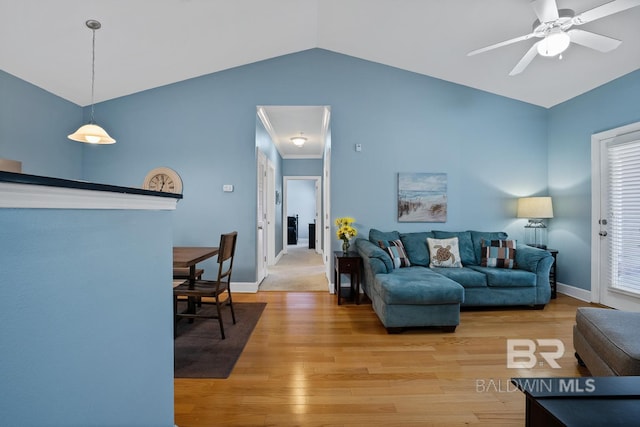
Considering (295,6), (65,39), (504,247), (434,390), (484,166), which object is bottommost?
(434,390)

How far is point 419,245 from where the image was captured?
13.7ft

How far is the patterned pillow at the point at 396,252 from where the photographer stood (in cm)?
390

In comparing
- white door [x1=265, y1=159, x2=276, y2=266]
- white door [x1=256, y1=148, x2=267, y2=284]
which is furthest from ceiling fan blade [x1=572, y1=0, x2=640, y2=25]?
white door [x1=265, y1=159, x2=276, y2=266]

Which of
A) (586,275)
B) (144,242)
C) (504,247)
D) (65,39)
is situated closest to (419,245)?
(504,247)

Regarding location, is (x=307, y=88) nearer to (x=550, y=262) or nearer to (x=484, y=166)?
(x=484, y=166)

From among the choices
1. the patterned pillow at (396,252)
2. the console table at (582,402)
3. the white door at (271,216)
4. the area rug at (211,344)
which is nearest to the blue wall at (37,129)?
the area rug at (211,344)

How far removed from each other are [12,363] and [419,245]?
405 cm

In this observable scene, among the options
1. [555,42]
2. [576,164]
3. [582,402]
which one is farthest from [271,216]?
[582,402]

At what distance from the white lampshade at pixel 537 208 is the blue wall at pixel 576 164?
31 cm

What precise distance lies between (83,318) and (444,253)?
391cm

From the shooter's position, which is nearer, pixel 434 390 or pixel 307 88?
pixel 434 390

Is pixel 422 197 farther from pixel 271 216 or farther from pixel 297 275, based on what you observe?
pixel 271 216

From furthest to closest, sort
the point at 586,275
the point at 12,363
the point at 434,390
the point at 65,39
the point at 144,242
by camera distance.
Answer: the point at 586,275
the point at 65,39
the point at 434,390
the point at 144,242
the point at 12,363

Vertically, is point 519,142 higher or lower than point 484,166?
higher
